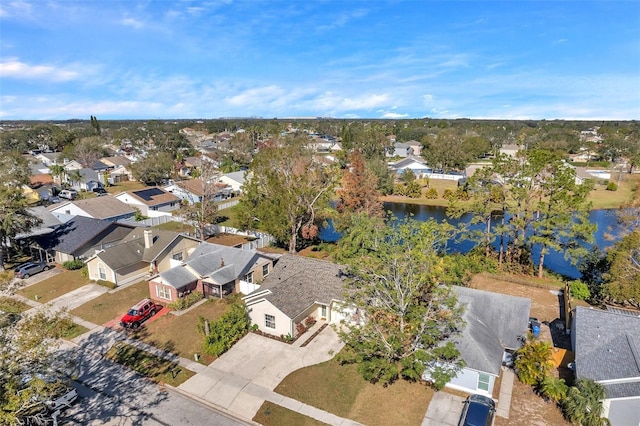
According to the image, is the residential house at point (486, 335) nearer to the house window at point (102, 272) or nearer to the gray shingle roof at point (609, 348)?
the gray shingle roof at point (609, 348)

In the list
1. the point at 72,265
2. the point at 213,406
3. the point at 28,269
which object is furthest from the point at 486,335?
the point at 28,269

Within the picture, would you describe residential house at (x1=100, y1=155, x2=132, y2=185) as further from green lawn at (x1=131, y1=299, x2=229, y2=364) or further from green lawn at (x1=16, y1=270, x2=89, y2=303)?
green lawn at (x1=131, y1=299, x2=229, y2=364)

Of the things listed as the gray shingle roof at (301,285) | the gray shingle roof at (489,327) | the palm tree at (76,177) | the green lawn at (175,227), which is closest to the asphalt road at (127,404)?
the gray shingle roof at (301,285)

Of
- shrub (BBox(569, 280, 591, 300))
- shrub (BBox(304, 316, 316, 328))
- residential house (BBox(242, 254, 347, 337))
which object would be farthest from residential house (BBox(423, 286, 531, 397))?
shrub (BBox(569, 280, 591, 300))

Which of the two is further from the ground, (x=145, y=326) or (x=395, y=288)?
(x=395, y=288)

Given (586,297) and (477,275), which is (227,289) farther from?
(586,297)

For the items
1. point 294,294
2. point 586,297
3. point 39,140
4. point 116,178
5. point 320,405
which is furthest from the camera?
point 39,140

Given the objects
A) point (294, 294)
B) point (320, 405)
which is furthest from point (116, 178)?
point (320, 405)
